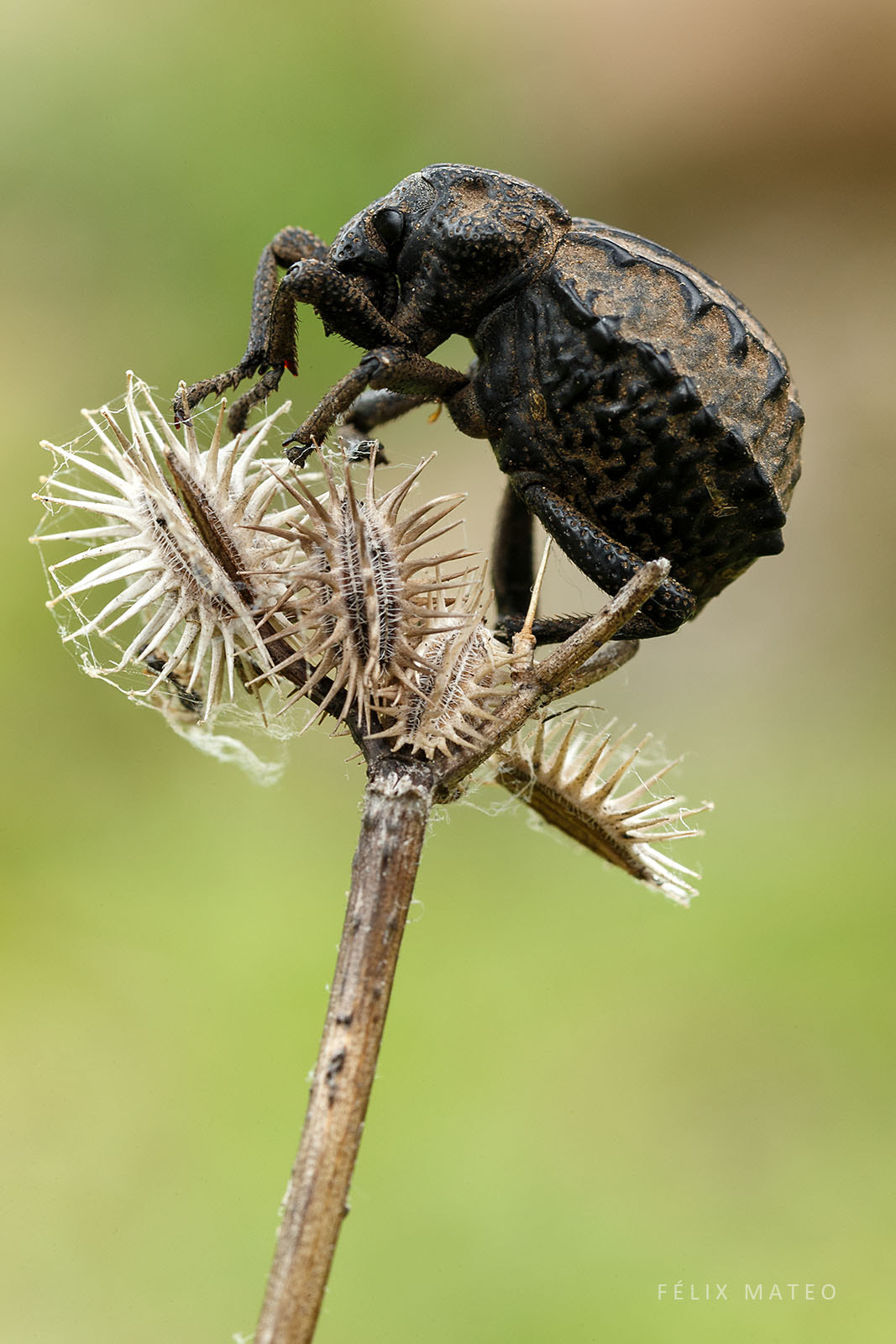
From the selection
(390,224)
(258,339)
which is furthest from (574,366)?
(258,339)

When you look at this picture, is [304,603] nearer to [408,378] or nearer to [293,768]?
[408,378]

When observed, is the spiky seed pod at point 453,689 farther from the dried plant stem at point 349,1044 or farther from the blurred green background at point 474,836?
the blurred green background at point 474,836

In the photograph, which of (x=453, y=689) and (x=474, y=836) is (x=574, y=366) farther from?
(x=474, y=836)

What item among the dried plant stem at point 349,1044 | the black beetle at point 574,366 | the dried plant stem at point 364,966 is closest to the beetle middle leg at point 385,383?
the black beetle at point 574,366

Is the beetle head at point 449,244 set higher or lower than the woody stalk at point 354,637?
higher

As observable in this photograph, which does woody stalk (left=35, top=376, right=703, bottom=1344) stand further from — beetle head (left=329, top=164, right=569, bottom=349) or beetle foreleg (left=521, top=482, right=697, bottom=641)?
beetle head (left=329, top=164, right=569, bottom=349)

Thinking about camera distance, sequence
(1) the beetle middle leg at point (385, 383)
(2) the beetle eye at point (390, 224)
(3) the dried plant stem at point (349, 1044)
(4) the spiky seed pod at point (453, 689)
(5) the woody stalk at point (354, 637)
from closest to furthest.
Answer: (3) the dried plant stem at point (349, 1044)
(5) the woody stalk at point (354, 637)
(4) the spiky seed pod at point (453, 689)
(1) the beetle middle leg at point (385, 383)
(2) the beetle eye at point (390, 224)
